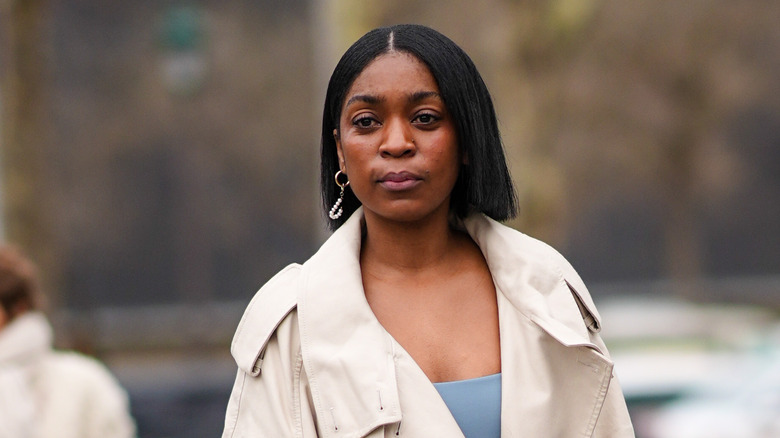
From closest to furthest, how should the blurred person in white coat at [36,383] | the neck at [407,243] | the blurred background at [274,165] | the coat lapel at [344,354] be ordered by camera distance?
the coat lapel at [344,354] < the neck at [407,243] < the blurred person in white coat at [36,383] < the blurred background at [274,165]

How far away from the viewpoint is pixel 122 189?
2770 centimetres

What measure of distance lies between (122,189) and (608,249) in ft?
36.1

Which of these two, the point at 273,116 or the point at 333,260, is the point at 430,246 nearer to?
the point at 333,260

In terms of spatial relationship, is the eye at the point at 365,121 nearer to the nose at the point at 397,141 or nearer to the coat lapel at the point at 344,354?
the nose at the point at 397,141

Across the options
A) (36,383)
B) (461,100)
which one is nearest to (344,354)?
(461,100)

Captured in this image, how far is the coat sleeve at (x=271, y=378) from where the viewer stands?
2.67 m

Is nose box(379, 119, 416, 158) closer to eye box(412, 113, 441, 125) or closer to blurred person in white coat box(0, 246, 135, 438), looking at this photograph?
eye box(412, 113, 441, 125)

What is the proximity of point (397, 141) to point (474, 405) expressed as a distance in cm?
58

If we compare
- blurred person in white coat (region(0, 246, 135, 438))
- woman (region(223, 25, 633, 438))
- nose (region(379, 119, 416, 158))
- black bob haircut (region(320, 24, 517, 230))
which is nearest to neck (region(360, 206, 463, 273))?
woman (region(223, 25, 633, 438))

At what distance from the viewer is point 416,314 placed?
280cm

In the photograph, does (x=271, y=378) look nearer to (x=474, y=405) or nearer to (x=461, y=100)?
(x=474, y=405)

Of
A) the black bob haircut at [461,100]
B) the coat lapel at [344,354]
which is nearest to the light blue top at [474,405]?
the coat lapel at [344,354]

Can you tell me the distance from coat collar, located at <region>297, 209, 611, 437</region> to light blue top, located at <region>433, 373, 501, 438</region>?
0.19 feet

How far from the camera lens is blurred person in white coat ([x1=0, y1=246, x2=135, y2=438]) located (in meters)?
4.92
